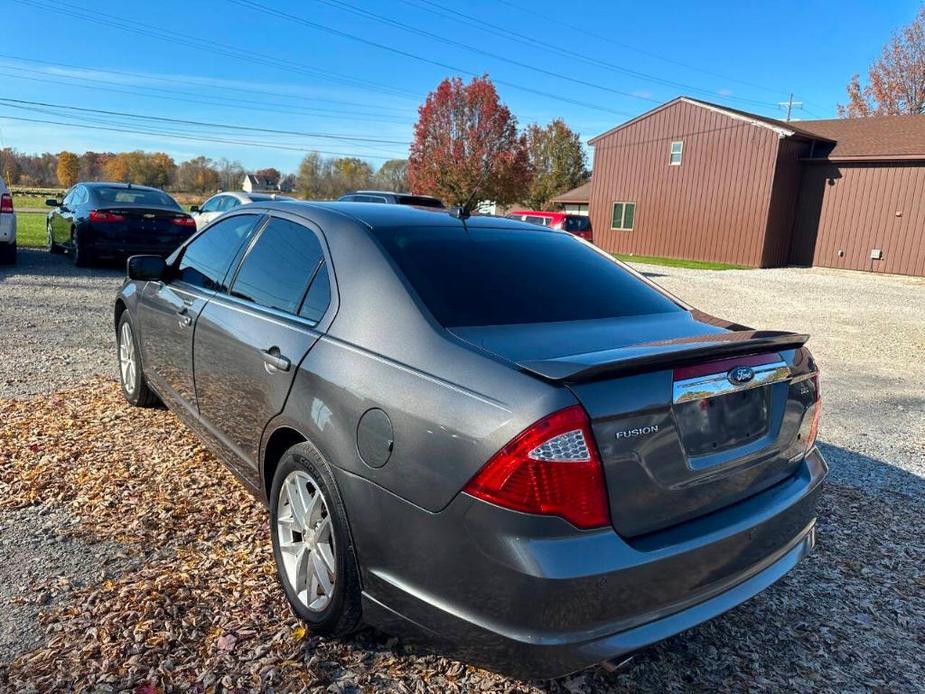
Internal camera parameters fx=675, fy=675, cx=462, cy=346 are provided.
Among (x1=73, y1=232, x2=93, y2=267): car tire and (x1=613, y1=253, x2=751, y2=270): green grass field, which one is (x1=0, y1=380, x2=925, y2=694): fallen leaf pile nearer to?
(x1=73, y1=232, x2=93, y2=267): car tire

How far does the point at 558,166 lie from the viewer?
55.6 meters

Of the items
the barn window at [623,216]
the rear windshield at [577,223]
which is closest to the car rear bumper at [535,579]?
the rear windshield at [577,223]

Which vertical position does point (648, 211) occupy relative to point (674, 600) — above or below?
above

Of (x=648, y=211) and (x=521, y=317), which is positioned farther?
(x=648, y=211)

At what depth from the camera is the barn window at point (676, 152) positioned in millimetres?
27141

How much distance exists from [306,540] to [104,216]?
1103 centimetres

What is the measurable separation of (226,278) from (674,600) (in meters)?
2.67

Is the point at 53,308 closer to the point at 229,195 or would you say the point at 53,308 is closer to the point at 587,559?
the point at 229,195

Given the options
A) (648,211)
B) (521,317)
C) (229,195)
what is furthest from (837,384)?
(648,211)

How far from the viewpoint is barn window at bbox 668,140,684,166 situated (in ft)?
89.0

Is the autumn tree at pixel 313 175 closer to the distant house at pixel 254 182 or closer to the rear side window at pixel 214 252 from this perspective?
the distant house at pixel 254 182

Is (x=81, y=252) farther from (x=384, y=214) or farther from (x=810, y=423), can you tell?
(x=810, y=423)

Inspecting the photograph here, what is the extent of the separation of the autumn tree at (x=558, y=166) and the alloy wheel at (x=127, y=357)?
51.6 meters

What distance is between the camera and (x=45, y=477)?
378 centimetres
